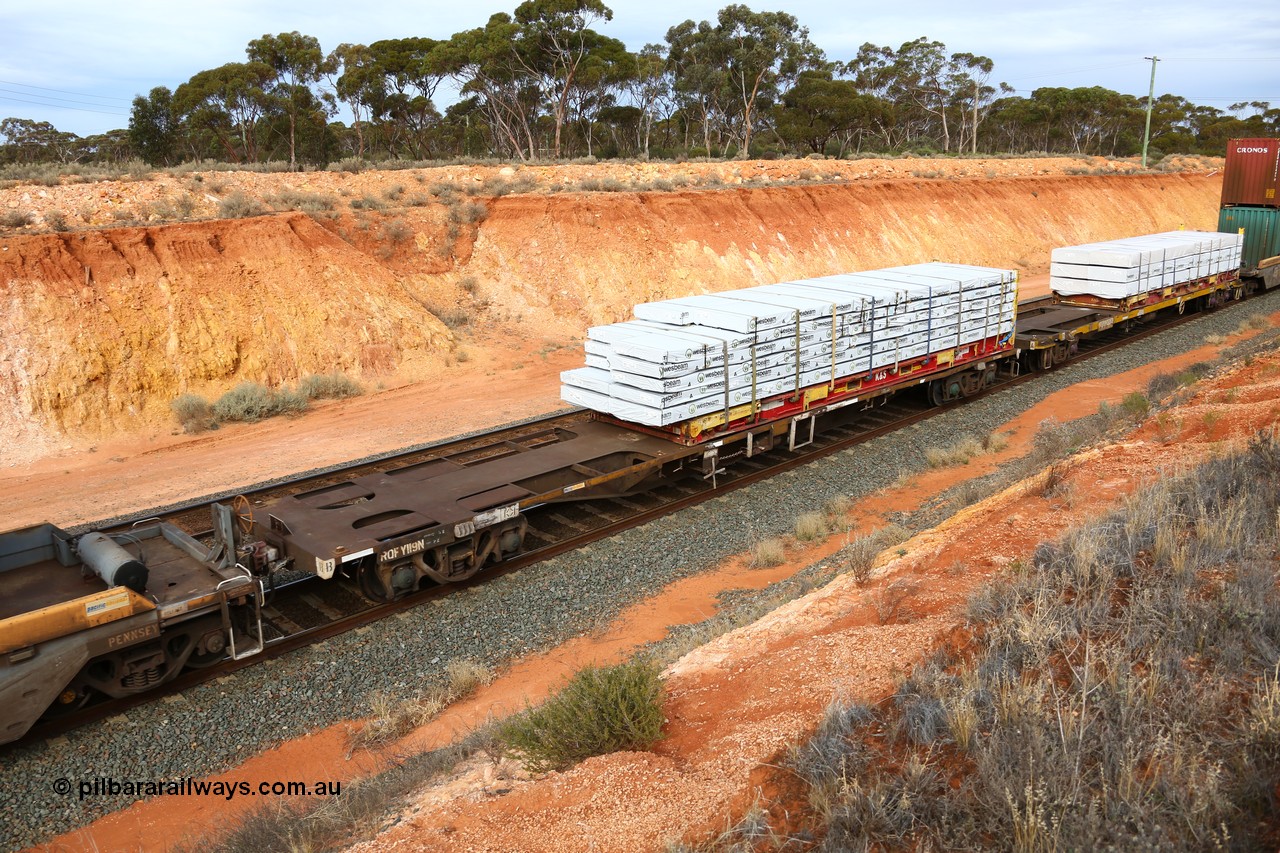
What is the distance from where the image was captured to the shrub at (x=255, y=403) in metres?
18.1

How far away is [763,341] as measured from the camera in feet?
42.7

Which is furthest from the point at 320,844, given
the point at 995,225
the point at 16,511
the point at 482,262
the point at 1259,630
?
the point at 995,225

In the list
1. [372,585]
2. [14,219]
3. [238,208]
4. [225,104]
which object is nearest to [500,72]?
[225,104]

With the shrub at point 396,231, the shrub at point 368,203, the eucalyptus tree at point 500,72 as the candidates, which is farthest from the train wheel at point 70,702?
the eucalyptus tree at point 500,72

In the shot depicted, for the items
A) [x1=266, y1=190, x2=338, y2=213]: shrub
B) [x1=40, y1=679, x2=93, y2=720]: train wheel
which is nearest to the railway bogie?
[x1=40, y1=679, x2=93, y2=720]: train wheel

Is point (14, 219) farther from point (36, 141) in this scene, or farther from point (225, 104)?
point (36, 141)

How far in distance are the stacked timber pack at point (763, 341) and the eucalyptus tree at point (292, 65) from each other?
37812mm

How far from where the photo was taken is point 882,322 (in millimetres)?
15047

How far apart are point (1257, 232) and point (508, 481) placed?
31442 millimetres

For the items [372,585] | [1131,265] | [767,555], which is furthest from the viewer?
[1131,265]

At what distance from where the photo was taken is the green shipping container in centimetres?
3053

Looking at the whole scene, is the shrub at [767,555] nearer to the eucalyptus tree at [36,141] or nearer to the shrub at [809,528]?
the shrub at [809,528]

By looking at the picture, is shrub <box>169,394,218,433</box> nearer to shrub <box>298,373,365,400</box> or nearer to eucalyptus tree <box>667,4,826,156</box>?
shrub <box>298,373,365,400</box>

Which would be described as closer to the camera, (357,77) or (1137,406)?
(1137,406)
